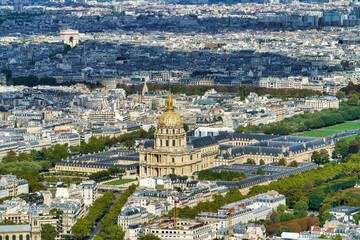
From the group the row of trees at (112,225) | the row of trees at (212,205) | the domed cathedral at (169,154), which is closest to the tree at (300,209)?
the row of trees at (212,205)

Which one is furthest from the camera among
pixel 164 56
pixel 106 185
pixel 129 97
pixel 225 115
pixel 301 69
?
pixel 164 56

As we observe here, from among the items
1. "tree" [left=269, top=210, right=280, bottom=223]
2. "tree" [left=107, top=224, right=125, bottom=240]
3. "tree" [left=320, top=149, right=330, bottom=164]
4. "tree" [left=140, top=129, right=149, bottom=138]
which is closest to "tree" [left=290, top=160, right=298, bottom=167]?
"tree" [left=320, top=149, right=330, bottom=164]

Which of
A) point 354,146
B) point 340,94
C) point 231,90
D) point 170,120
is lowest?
point 231,90

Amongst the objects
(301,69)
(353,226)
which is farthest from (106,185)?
(301,69)

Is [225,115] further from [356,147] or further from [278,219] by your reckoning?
[278,219]

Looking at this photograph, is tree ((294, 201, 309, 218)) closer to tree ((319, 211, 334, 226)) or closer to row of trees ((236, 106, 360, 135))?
tree ((319, 211, 334, 226))

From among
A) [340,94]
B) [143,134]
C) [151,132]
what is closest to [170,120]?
[143,134]

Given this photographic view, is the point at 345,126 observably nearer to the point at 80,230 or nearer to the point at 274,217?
the point at 274,217
